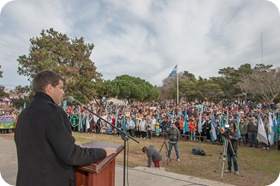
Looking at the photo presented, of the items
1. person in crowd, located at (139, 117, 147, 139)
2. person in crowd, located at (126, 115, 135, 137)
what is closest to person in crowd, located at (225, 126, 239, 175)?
person in crowd, located at (139, 117, 147, 139)

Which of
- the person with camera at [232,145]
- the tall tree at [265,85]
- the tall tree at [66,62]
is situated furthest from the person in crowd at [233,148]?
the tall tree at [265,85]

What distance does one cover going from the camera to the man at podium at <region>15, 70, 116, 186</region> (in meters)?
1.60

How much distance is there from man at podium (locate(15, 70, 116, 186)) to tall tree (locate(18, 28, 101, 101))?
21421 millimetres

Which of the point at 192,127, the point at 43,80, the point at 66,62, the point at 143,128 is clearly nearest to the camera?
the point at 43,80

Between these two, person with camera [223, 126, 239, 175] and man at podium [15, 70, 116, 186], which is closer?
man at podium [15, 70, 116, 186]

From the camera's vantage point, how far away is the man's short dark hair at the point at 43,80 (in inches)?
71.1

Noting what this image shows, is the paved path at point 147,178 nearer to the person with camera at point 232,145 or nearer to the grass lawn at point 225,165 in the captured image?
the grass lawn at point 225,165

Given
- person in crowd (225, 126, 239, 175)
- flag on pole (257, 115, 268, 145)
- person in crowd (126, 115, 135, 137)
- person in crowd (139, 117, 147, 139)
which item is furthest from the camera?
person in crowd (126, 115, 135, 137)

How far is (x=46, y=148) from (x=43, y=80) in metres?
0.56

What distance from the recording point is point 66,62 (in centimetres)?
2519

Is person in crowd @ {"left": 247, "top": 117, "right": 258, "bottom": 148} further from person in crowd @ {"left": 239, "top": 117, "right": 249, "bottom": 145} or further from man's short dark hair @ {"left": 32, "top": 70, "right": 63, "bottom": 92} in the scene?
man's short dark hair @ {"left": 32, "top": 70, "right": 63, "bottom": 92}

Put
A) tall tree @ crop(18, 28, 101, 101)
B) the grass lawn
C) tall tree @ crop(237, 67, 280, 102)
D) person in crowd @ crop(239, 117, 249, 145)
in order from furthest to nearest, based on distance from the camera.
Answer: tall tree @ crop(237, 67, 280, 102) → tall tree @ crop(18, 28, 101, 101) → person in crowd @ crop(239, 117, 249, 145) → the grass lawn

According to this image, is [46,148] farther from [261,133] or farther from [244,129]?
[244,129]

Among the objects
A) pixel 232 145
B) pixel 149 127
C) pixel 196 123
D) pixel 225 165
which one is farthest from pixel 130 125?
pixel 232 145
